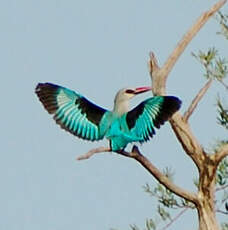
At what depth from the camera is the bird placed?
433cm

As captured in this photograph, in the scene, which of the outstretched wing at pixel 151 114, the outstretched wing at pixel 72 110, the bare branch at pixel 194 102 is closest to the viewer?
the outstretched wing at pixel 151 114

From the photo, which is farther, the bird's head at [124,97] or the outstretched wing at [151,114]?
the bird's head at [124,97]

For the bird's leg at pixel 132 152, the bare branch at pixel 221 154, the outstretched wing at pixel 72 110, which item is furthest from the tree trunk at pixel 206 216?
the outstretched wing at pixel 72 110

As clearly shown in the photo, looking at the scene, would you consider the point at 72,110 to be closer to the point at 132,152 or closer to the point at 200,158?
the point at 132,152

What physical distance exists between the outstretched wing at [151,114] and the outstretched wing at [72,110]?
169 mm

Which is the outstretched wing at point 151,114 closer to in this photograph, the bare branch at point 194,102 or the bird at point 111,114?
the bird at point 111,114

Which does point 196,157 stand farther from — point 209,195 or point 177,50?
point 177,50

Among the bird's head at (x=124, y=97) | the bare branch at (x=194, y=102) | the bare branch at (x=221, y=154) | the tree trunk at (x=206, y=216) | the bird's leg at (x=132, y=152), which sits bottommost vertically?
the tree trunk at (x=206, y=216)

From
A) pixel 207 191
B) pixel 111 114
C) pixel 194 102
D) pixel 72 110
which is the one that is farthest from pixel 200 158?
pixel 72 110

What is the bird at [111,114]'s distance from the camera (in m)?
4.33

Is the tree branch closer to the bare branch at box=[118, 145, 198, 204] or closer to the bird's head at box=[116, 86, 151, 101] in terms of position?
the bare branch at box=[118, 145, 198, 204]

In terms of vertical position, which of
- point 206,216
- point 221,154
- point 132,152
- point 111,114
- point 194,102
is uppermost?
point 111,114

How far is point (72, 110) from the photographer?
15.1 feet

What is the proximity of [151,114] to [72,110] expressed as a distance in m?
0.41
